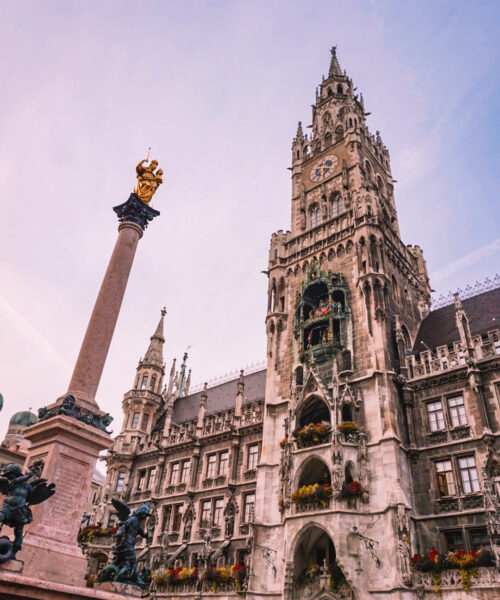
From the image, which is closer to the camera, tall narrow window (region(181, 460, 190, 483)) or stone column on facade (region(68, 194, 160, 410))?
stone column on facade (region(68, 194, 160, 410))

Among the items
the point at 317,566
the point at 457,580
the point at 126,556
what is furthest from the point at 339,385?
the point at 126,556

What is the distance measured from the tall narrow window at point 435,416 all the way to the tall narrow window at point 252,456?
11.9 metres

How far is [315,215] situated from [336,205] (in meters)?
1.87

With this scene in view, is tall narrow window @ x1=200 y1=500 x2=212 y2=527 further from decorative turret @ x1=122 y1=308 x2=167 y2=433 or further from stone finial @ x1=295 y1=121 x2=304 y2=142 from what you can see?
stone finial @ x1=295 y1=121 x2=304 y2=142

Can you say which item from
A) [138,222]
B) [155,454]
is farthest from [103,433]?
[155,454]

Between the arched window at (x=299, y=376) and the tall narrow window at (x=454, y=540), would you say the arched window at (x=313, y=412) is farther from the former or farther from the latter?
the tall narrow window at (x=454, y=540)

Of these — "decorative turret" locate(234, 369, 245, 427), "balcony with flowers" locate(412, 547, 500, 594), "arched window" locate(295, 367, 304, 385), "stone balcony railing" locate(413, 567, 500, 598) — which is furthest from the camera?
"decorative turret" locate(234, 369, 245, 427)

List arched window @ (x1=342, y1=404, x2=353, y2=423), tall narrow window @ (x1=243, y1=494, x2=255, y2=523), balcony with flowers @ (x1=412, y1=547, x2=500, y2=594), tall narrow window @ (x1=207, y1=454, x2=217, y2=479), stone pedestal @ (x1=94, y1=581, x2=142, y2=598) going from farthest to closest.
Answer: tall narrow window @ (x1=207, y1=454, x2=217, y2=479) < tall narrow window @ (x1=243, y1=494, x2=255, y2=523) < arched window @ (x1=342, y1=404, x2=353, y2=423) < balcony with flowers @ (x1=412, y1=547, x2=500, y2=594) < stone pedestal @ (x1=94, y1=581, x2=142, y2=598)

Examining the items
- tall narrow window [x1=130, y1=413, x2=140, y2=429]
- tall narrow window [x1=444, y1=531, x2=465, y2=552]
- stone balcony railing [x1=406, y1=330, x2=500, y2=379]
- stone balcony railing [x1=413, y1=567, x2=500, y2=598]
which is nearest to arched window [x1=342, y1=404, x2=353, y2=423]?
stone balcony railing [x1=406, y1=330, x2=500, y2=379]

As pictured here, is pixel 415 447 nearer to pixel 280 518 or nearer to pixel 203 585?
pixel 280 518

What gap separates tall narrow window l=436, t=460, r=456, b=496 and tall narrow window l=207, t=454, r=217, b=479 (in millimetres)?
16015

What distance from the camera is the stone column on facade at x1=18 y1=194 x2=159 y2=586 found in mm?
11297

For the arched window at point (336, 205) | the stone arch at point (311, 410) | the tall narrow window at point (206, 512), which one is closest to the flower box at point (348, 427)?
the stone arch at point (311, 410)

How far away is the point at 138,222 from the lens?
18.5 m
